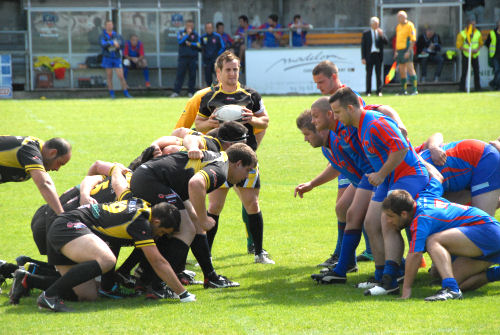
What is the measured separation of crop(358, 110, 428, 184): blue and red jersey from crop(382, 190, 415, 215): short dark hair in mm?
417

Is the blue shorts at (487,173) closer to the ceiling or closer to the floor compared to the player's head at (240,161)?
closer to the floor

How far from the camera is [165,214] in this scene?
629 centimetres

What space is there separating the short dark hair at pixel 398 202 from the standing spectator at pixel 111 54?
1957 cm

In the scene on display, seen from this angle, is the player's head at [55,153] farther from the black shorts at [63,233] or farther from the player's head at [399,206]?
the player's head at [399,206]

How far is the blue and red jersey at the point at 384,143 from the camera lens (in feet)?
21.0

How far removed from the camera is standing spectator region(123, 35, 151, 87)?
27.1 m

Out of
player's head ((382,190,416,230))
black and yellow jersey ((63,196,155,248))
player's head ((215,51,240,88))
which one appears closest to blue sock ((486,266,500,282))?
player's head ((382,190,416,230))

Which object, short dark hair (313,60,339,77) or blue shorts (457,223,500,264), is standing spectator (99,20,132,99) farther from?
blue shorts (457,223,500,264)

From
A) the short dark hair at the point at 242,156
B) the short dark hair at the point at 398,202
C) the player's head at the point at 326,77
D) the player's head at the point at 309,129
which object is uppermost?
the player's head at the point at 326,77

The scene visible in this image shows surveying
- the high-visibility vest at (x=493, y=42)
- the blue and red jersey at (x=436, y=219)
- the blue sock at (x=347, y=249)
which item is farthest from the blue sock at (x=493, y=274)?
the high-visibility vest at (x=493, y=42)

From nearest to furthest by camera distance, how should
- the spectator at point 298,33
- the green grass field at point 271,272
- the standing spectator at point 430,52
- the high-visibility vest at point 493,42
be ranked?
the green grass field at point 271,272
the high-visibility vest at point 493,42
the standing spectator at point 430,52
the spectator at point 298,33

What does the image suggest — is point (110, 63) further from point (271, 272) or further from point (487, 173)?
point (487, 173)

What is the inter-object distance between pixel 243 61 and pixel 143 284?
2092cm

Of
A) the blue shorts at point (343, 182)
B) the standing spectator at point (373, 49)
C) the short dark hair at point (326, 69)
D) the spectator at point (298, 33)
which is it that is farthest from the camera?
the spectator at point (298, 33)
